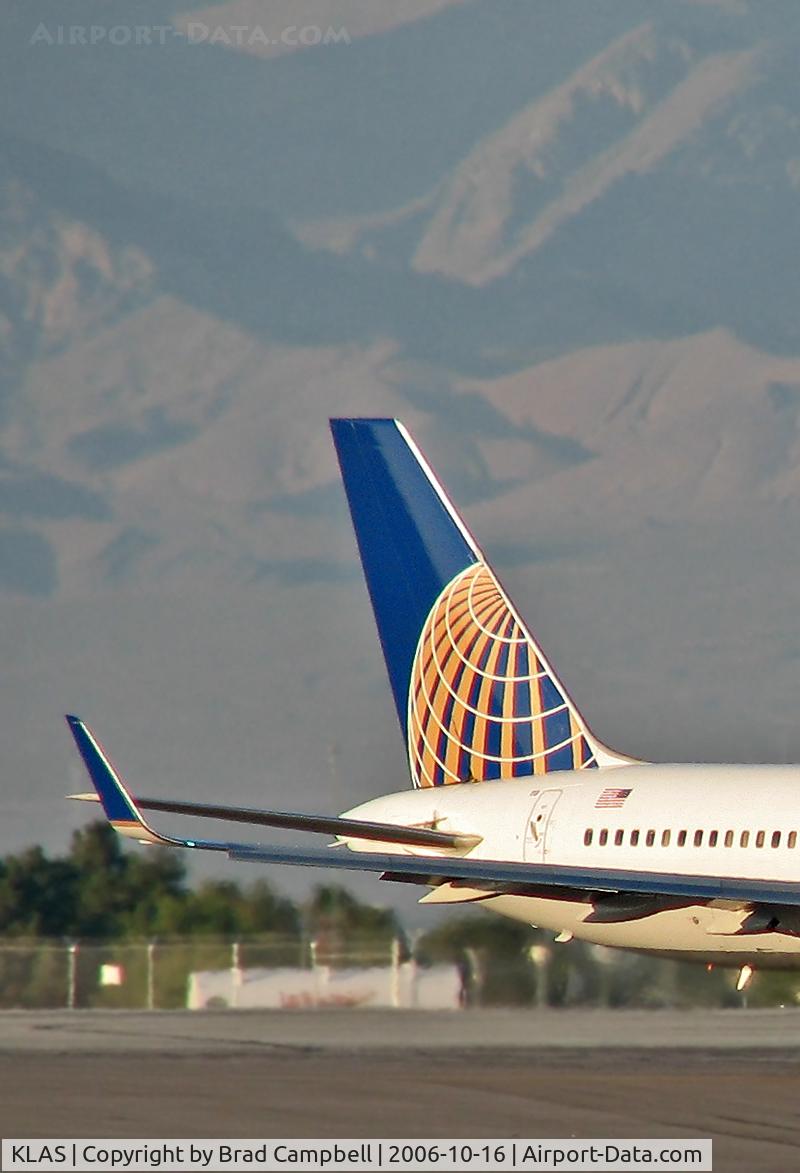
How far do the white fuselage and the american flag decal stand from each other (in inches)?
0.8

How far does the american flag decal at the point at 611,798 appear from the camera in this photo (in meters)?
28.9

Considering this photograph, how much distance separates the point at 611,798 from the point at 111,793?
285 inches

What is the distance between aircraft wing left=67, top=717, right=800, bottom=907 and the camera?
2438 cm

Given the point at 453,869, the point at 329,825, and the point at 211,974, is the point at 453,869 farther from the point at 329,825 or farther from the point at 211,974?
the point at 211,974

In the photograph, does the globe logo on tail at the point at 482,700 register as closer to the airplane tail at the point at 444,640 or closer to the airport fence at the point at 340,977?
the airplane tail at the point at 444,640

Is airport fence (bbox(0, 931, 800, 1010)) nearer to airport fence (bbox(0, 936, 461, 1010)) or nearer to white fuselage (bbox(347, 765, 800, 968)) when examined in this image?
airport fence (bbox(0, 936, 461, 1010))

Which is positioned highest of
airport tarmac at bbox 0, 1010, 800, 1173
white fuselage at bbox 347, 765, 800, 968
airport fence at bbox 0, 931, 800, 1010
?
white fuselage at bbox 347, 765, 800, 968

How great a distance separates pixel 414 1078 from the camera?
22.0 metres

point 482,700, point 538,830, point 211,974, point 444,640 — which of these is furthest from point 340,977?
point 538,830

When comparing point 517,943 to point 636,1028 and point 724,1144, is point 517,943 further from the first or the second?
point 724,1144

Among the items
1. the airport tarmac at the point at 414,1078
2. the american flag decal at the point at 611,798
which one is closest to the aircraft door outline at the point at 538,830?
the american flag decal at the point at 611,798

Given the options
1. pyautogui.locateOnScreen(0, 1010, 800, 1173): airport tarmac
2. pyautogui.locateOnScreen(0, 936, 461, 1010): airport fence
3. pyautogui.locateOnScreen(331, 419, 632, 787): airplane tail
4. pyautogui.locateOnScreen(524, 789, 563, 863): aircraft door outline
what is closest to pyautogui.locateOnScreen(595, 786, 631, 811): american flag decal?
pyautogui.locateOnScreen(524, 789, 563, 863): aircraft door outline

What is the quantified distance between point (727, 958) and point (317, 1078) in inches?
315

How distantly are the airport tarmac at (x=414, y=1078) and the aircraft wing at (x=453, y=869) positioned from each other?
1923mm
